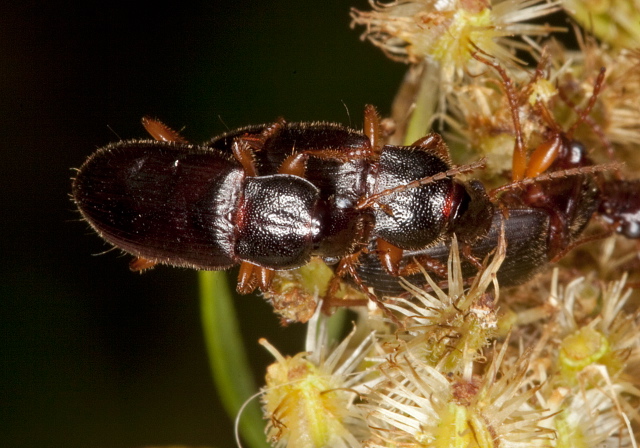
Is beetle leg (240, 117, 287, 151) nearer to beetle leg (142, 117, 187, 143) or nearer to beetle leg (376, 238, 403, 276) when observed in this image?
beetle leg (142, 117, 187, 143)

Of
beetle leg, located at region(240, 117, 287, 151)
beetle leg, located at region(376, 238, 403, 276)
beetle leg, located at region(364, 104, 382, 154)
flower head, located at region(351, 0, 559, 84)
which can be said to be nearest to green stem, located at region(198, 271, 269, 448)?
beetle leg, located at region(240, 117, 287, 151)

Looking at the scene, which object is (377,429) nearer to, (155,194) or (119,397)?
(155,194)

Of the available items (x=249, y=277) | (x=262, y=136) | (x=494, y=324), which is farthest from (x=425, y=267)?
(x=262, y=136)

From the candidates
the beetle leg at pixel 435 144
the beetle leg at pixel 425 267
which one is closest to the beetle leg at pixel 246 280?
the beetle leg at pixel 425 267

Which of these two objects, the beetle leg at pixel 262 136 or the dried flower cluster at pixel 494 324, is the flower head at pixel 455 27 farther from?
the beetle leg at pixel 262 136

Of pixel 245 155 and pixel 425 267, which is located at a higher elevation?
pixel 245 155

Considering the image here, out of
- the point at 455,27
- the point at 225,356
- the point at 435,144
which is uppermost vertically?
the point at 455,27

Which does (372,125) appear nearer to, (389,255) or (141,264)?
(389,255)
